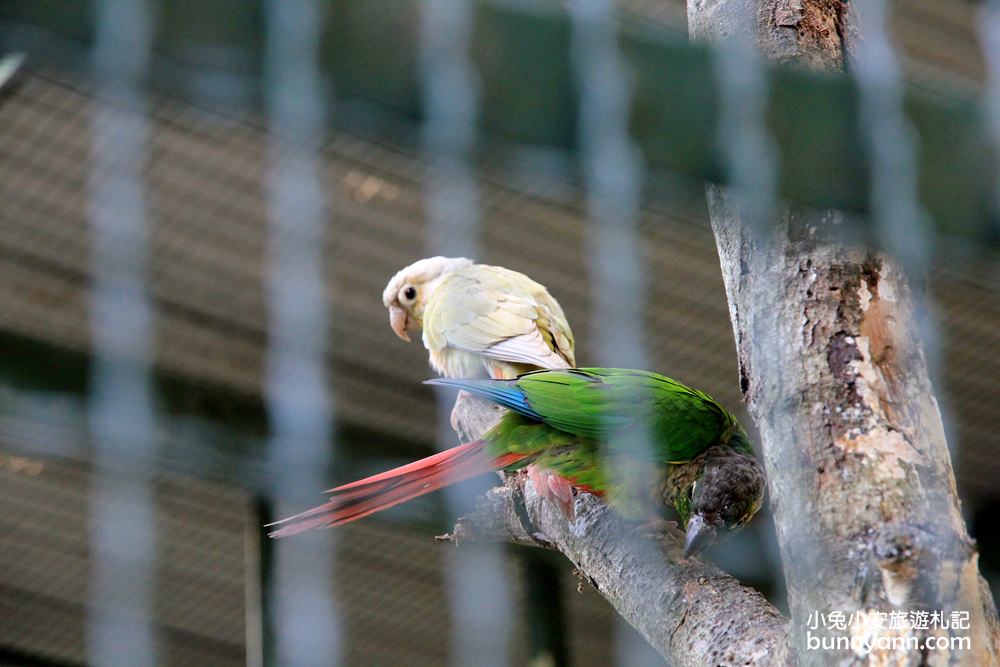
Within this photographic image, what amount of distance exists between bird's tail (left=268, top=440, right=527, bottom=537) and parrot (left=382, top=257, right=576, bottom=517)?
50 cm

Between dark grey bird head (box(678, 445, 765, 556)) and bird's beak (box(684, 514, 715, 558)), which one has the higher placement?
dark grey bird head (box(678, 445, 765, 556))

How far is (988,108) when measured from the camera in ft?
3.66

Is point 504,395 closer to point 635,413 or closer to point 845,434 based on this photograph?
point 635,413

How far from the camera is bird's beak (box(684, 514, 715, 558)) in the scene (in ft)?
6.18

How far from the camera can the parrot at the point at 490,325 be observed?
8.79 feet

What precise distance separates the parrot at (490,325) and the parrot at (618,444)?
41 centimetres

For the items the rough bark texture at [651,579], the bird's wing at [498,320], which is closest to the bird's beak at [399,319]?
the bird's wing at [498,320]

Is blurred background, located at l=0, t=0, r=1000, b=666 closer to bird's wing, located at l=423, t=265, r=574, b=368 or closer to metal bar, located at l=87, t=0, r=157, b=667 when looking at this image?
metal bar, located at l=87, t=0, r=157, b=667

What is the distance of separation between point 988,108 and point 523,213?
2400 millimetres

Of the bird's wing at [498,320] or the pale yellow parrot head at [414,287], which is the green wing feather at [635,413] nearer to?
the bird's wing at [498,320]

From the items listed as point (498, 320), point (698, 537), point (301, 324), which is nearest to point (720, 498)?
point (698, 537)

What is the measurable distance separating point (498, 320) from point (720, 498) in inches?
34.3

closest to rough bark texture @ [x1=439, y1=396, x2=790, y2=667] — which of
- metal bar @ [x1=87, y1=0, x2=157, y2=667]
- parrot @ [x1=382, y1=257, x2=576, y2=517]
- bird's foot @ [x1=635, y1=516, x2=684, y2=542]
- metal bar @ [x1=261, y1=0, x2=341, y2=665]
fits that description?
bird's foot @ [x1=635, y1=516, x2=684, y2=542]

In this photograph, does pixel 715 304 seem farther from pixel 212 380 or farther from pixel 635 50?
pixel 635 50
